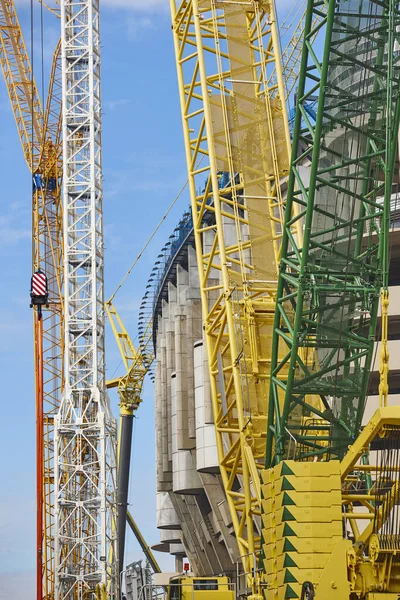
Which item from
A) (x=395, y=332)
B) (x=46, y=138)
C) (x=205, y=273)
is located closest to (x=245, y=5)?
(x=205, y=273)

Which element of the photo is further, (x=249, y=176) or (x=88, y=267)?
(x=88, y=267)

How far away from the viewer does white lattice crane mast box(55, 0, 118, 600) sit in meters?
66.6

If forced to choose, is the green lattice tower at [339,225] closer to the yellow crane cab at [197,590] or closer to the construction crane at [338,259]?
the construction crane at [338,259]

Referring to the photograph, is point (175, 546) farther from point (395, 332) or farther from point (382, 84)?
point (382, 84)

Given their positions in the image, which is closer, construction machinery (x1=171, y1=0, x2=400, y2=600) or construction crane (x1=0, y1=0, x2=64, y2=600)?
construction machinery (x1=171, y1=0, x2=400, y2=600)

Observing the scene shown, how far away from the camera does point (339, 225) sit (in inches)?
1570

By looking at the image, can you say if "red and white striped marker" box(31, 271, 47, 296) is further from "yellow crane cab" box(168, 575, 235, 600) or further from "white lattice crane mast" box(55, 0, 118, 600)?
"yellow crane cab" box(168, 575, 235, 600)

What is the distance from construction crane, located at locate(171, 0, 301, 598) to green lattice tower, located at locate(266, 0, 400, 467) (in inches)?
319

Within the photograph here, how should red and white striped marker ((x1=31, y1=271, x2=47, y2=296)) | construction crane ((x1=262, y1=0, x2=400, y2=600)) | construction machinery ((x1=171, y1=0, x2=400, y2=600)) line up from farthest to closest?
red and white striped marker ((x1=31, y1=271, x2=47, y2=296)) → construction crane ((x1=262, y1=0, x2=400, y2=600)) → construction machinery ((x1=171, y1=0, x2=400, y2=600))

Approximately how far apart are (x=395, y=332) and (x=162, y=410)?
2490 cm

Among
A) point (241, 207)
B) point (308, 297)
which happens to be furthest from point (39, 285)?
point (308, 297)

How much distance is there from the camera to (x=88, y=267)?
71.4 metres

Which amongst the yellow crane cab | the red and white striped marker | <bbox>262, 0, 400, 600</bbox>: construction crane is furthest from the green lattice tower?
the red and white striped marker

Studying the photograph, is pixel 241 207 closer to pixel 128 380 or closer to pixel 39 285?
pixel 39 285
